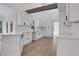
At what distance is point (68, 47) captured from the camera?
154 centimetres

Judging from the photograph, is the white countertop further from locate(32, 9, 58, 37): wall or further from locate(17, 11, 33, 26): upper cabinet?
locate(17, 11, 33, 26): upper cabinet

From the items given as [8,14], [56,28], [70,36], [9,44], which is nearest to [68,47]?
[70,36]

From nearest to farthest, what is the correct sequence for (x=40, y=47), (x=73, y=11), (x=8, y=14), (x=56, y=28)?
1. (x=73, y=11)
2. (x=56, y=28)
3. (x=8, y=14)
4. (x=40, y=47)

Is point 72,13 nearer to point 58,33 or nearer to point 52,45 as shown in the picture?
point 58,33

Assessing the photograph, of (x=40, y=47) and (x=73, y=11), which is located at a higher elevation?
(x=73, y=11)

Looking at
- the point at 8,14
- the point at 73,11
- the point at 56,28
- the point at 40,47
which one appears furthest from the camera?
the point at 40,47

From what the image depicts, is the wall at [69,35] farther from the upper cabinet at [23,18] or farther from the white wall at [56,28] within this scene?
the upper cabinet at [23,18]

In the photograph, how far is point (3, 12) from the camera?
6.06 ft

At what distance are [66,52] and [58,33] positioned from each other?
32cm

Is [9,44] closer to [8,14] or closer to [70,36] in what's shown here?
[8,14]

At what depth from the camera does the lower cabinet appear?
147 centimetres

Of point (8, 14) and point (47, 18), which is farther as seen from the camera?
point (8, 14)

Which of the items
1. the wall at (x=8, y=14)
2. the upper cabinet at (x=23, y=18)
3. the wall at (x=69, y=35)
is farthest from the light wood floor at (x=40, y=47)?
the wall at (x=8, y=14)

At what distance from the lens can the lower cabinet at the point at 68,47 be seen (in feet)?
4.83
